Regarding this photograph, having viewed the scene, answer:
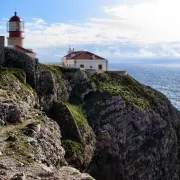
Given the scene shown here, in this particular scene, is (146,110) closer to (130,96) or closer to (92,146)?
(130,96)

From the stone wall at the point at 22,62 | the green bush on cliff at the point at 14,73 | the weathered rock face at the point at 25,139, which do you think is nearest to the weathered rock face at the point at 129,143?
the stone wall at the point at 22,62

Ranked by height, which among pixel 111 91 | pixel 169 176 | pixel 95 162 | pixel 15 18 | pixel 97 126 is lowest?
pixel 169 176

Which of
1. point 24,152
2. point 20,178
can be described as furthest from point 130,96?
point 20,178

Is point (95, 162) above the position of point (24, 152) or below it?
below

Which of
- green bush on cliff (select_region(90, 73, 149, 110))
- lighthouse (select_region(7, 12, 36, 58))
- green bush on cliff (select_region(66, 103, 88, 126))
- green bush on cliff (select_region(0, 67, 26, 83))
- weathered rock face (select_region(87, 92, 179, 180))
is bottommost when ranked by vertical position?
weathered rock face (select_region(87, 92, 179, 180))

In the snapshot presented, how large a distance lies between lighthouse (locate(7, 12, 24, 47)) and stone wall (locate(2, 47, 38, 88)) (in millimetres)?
12754

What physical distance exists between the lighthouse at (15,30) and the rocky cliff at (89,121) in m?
7.63

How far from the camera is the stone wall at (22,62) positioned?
125 ft

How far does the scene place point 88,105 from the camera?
44875 millimetres

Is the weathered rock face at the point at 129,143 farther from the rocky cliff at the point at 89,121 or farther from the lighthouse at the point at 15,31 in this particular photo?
the lighthouse at the point at 15,31

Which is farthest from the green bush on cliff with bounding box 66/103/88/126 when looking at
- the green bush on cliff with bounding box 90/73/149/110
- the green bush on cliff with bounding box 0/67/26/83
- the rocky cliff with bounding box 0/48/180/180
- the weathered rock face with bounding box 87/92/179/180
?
the green bush on cliff with bounding box 0/67/26/83

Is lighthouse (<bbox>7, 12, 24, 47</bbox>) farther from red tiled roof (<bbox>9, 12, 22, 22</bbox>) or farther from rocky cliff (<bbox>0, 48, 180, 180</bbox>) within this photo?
rocky cliff (<bbox>0, 48, 180, 180</bbox>)

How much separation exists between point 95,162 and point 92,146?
1.89 m

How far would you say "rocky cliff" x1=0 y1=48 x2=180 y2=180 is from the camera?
94.0ft
